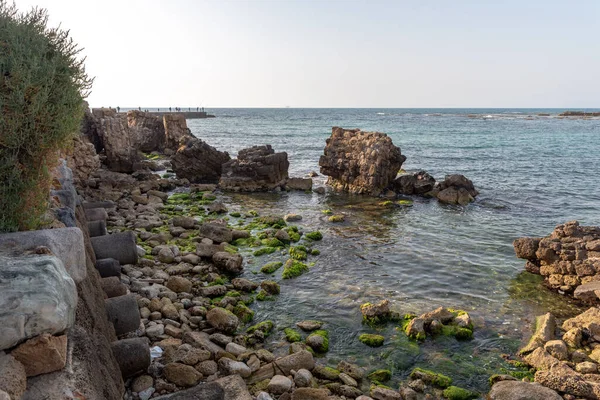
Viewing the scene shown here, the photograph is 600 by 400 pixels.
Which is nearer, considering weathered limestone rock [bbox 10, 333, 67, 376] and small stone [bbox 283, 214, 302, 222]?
weathered limestone rock [bbox 10, 333, 67, 376]

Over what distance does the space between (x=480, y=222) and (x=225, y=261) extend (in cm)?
1487

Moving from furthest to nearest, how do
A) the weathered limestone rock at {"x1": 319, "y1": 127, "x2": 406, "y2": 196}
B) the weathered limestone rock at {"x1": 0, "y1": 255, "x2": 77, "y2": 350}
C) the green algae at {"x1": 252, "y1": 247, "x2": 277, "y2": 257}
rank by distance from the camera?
1. the weathered limestone rock at {"x1": 319, "y1": 127, "x2": 406, "y2": 196}
2. the green algae at {"x1": 252, "y1": 247, "x2": 277, "y2": 257}
3. the weathered limestone rock at {"x1": 0, "y1": 255, "x2": 77, "y2": 350}

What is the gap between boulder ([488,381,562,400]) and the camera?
28.5ft

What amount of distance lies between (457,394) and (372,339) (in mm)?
2594

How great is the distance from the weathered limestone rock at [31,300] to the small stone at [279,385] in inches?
178

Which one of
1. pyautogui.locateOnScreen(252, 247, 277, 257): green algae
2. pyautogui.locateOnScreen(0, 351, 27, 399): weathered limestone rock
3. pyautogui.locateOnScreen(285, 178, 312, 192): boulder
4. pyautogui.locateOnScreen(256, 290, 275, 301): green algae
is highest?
pyautogui.locateOnScreen(0, 351, 27, 399): weathered limestone rock

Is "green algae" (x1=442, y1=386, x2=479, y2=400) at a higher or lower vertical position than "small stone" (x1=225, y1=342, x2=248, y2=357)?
lower

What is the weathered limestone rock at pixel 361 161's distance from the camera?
100ft

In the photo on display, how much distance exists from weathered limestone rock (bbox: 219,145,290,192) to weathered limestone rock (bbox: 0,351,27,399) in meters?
27.4

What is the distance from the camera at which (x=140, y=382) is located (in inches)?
325

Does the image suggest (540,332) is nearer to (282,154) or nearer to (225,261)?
(225,261)

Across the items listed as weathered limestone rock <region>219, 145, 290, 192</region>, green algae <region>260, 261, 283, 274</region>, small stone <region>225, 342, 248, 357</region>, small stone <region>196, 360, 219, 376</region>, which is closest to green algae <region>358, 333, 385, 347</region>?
small stone <region>225, 342, 248, 357</region>

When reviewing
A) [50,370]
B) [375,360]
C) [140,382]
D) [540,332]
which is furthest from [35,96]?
[540,332]

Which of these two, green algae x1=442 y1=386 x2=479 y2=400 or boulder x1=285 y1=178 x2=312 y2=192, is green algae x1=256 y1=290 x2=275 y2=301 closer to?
green algae x1=442 y1=386 x2=479 y2=400
